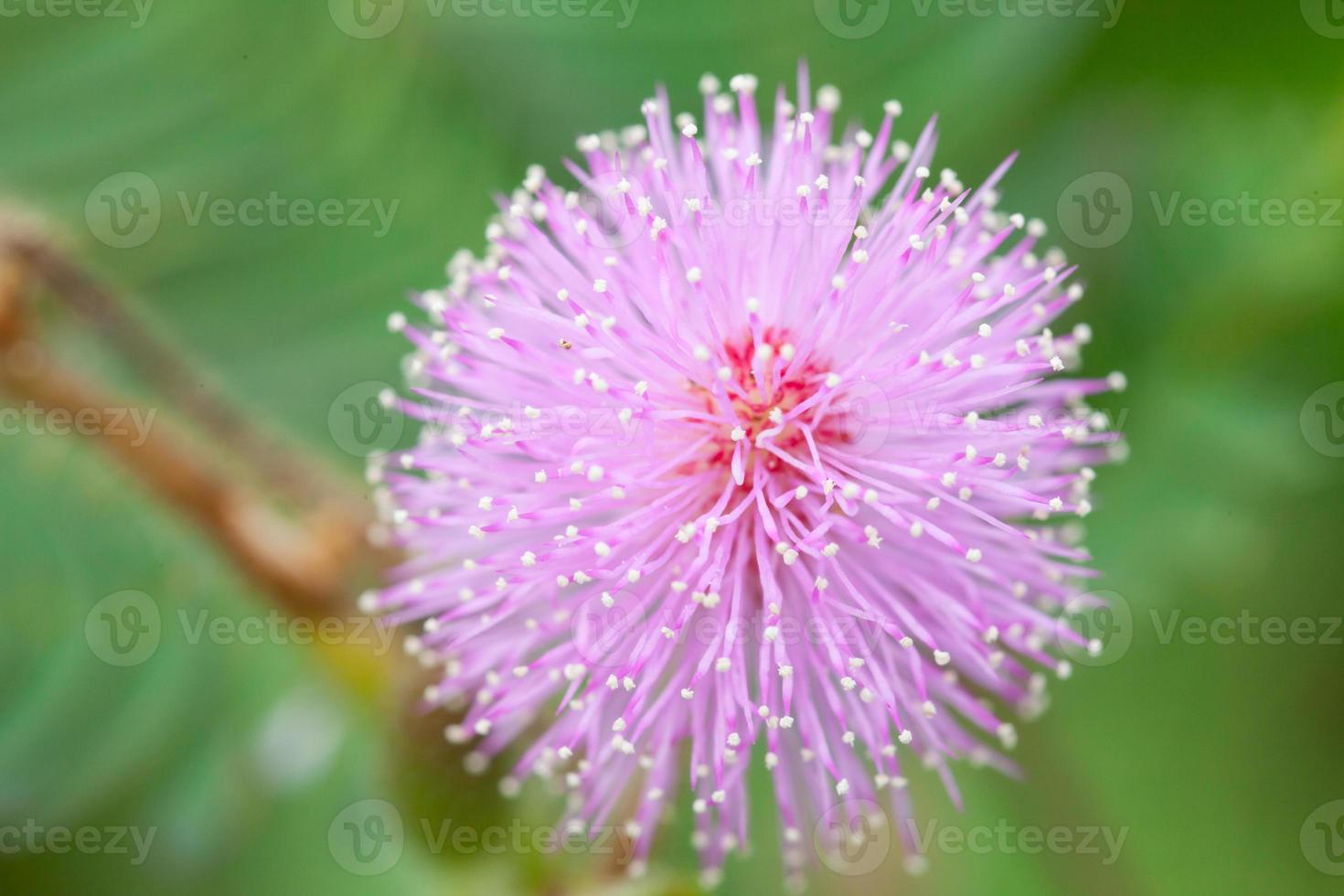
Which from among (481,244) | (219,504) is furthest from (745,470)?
(481,244)

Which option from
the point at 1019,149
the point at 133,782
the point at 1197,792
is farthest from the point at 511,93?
the point at 1197,792

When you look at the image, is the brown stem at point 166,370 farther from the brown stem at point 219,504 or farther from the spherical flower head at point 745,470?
the spherical flower head at point 745,470

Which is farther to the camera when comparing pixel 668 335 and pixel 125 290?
pixel 125 290

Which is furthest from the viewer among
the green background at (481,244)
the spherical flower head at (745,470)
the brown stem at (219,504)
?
the green background at (481,244)

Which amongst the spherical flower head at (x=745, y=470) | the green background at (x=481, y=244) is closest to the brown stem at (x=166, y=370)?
the green background at (x=481, y=244)

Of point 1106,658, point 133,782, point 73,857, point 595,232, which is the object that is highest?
point 595,232

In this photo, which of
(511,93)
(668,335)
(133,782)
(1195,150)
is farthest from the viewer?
(511,93)

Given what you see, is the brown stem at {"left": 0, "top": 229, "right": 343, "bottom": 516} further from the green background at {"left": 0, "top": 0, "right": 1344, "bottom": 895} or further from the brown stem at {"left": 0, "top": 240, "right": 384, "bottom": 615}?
the green background at {"left": 0, "top": 0, "right": 1344, "bottom": 895}

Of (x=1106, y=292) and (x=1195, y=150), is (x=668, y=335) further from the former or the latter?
(x=1195, y=150)
